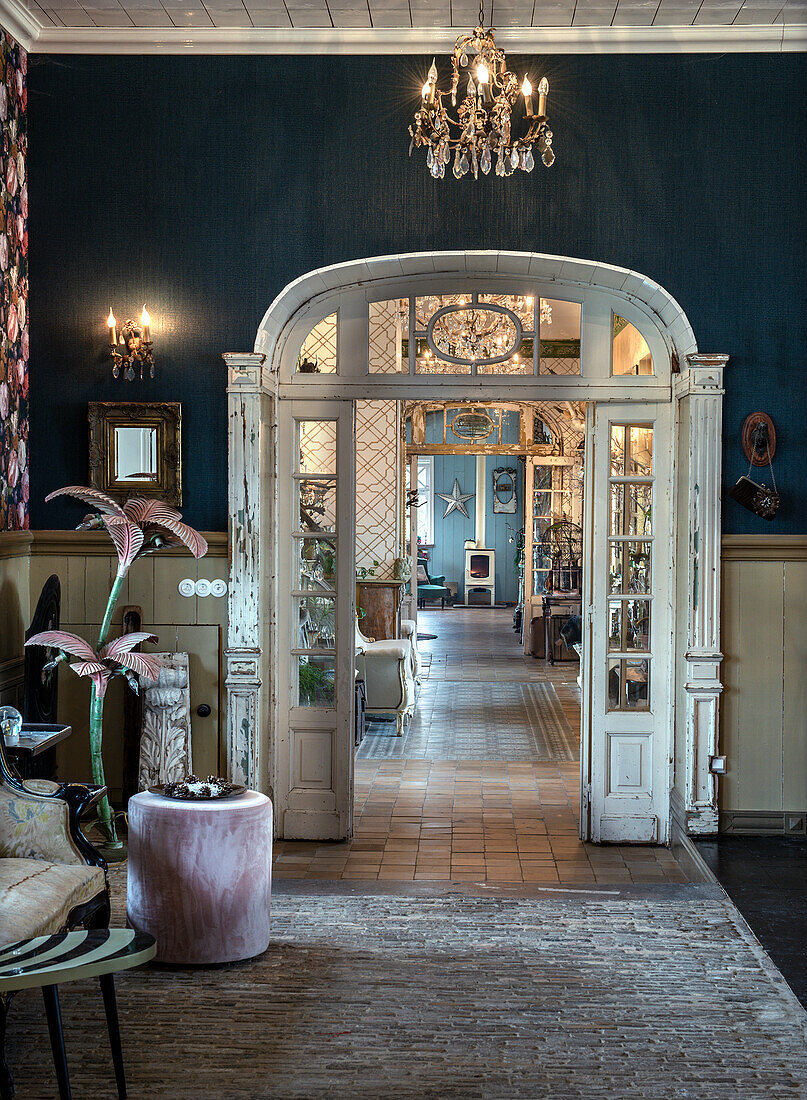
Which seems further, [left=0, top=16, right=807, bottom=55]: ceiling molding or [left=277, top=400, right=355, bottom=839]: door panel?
[left=277, top=400, right=355, bottom=839]: door panel

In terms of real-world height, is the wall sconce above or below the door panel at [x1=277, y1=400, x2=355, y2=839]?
above

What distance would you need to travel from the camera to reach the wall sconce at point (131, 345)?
5.21m

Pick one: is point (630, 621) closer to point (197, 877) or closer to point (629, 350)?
point (629, 350)

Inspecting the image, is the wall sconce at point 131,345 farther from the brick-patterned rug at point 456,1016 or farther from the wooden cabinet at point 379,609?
the wooden cabinet at point 379,609

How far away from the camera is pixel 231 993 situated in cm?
353

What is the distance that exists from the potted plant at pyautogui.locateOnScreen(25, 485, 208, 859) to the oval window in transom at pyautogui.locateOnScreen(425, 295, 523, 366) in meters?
1.70

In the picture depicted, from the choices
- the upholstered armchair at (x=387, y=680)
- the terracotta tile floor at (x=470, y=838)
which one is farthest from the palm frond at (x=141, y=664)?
the upholstered armchair at (x=387, y=680)

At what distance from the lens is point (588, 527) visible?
18.0ft

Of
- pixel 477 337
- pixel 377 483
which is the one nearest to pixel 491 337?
pixel 477 337

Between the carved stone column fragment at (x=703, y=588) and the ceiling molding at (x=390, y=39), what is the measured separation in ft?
5.34

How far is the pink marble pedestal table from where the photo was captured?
3684 millimetres

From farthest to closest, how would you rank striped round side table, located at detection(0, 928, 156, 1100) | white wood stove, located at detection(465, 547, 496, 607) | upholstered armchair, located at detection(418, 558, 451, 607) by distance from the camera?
white wood stove, located at detection(465, 547, 496, 607), upholstered armchair, located at detection(418, 558, 451, 607), striped round side table, located at detection(0, 928, 156, 1100)

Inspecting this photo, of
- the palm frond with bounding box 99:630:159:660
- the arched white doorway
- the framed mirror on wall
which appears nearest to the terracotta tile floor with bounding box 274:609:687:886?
the arched white doorway

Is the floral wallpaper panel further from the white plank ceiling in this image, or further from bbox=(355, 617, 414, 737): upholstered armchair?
bbox=(355, 617, 414, 737): upholstered armchair
